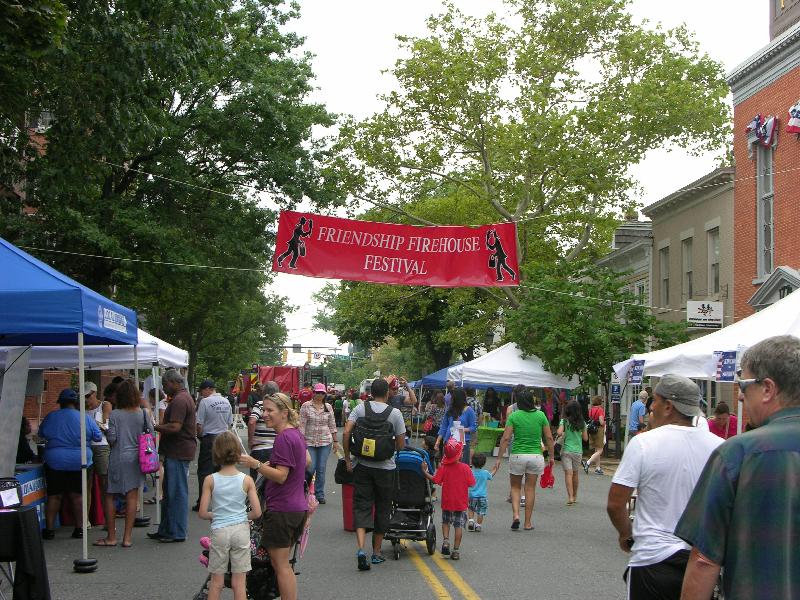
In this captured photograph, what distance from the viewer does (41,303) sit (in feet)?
31.3

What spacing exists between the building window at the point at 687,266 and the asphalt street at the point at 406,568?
19.7 metres

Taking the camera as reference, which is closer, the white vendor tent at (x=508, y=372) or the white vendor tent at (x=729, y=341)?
the white vendor tent at (x=729, y=341)

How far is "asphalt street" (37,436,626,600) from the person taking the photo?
9.03 meters

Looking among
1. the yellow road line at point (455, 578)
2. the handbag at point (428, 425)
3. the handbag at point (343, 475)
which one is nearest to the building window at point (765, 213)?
the handbag at point (428, 425)

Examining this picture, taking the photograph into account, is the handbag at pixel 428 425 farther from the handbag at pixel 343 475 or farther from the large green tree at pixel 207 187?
the handbag at pixel 343 475

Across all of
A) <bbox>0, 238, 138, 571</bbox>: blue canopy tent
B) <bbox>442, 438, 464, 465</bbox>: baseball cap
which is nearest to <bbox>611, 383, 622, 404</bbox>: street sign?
<bbox>442, 438, 464, 465</bbox>: baseball cap

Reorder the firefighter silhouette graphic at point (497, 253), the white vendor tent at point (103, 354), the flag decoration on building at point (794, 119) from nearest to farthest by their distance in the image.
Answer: the white vendor tent at point (103, 354) < the firefighter silhouette graphic at point (497, 253) < the flag decoration on building at point (794, 119)

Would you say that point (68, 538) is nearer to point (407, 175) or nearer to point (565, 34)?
point (407, 175)

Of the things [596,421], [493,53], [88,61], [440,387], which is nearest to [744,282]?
[596,421]

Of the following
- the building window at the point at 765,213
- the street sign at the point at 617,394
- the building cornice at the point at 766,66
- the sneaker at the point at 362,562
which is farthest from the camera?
the street sign at the point at 617,394

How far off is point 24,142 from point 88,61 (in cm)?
285

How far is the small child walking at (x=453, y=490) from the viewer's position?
36.2 feet

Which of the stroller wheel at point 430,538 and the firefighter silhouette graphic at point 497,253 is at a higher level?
the firefighter silhouette graphic at point 497,253

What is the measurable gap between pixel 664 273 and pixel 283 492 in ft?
95.6
